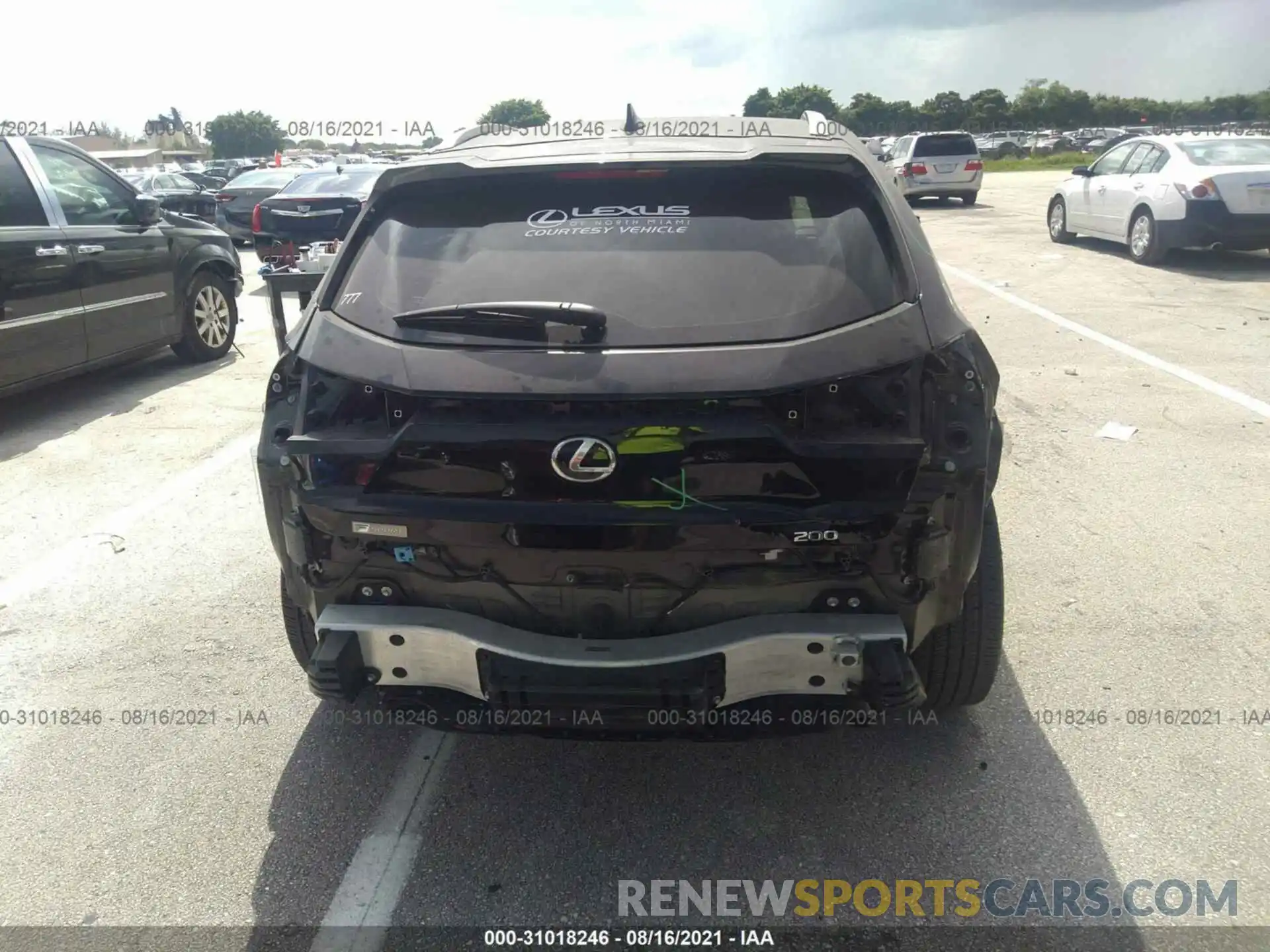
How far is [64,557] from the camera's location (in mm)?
4770

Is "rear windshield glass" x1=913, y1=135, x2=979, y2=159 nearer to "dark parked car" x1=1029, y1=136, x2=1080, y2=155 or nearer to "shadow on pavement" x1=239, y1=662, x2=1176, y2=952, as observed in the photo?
"shadow on pavement" x1=239, y1=662, x2=1176, y2=952

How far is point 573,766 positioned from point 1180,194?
1164cm

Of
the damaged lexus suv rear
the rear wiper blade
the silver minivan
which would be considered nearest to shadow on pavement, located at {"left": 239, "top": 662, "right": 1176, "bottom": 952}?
the damaged lexus suv rear

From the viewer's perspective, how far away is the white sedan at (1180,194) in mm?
11352

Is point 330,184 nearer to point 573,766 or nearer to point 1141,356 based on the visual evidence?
point 1141,356

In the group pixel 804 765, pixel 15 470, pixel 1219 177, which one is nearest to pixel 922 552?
pixel 804 765

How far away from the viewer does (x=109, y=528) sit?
16.8ft

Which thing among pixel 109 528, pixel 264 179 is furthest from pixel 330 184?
pixel 109 528

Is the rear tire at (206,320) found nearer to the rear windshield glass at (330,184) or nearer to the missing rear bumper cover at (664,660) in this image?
the rear windshield glass at (330,184)

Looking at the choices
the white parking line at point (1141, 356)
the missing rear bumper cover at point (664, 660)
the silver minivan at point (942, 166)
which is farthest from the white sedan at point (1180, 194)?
the missing rear bumper cover at point (664, 660)

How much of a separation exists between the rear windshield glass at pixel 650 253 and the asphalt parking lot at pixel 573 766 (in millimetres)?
1390

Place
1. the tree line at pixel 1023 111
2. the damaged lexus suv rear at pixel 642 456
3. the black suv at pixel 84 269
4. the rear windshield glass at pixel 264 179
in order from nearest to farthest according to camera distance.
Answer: the damaged lexus suv rear at pixel 642 456
the black suv at pixel 84 269
the rear windshield glass at pixel 264 179
the tree line at pixel 1023 111

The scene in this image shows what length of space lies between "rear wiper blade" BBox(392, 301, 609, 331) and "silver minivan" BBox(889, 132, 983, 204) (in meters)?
21.8

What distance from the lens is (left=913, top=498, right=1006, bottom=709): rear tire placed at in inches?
115
